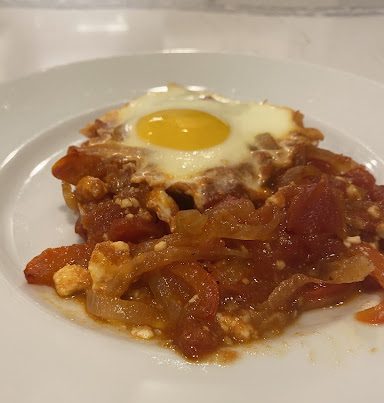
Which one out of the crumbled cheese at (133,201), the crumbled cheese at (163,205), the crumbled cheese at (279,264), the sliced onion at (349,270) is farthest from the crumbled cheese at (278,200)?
the crumbled cheese at (133,201)

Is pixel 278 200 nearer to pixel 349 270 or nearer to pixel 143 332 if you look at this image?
pixel 349 270

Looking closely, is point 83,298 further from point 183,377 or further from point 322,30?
point 322,30

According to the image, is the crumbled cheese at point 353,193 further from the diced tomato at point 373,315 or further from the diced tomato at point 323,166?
the diced tomato at point 373,315

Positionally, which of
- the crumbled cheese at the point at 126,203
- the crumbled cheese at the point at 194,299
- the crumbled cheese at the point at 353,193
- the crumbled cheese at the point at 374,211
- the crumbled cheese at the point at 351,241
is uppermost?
the crumbled cheese at the point at 353,193

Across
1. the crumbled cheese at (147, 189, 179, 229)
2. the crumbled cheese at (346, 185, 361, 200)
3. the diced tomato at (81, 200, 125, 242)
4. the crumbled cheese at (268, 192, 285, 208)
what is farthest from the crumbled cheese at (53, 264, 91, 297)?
the crumbled cheese at (346, 185, 361, 200)

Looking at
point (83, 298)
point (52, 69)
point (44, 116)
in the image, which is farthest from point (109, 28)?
point (83, 298)

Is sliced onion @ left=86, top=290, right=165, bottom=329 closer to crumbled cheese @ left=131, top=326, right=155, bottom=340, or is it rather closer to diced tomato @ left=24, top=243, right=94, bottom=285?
crumbled cheese @ left=131, top=326, right=155, bottom=340

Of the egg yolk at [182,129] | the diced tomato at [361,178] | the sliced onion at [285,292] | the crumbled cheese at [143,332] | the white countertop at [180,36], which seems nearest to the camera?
the crumbled cheese at [143,332]
